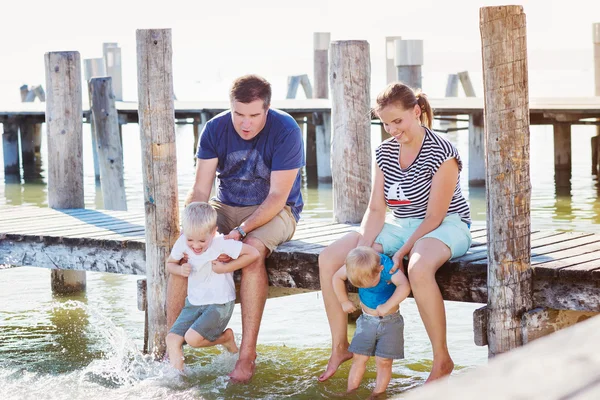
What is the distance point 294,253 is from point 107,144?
4905 millimetres

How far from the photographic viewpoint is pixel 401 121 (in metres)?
4.97

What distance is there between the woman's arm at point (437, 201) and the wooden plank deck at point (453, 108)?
24.6 ft

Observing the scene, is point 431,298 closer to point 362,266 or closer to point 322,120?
point 362,266

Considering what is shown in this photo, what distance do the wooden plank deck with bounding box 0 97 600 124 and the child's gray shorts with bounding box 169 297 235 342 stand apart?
24.3 ft

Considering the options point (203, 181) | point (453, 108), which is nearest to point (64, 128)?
point (203, 181)

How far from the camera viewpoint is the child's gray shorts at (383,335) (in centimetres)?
493

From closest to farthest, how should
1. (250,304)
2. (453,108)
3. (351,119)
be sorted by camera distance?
(250,304)
(351,119)
(453,108)

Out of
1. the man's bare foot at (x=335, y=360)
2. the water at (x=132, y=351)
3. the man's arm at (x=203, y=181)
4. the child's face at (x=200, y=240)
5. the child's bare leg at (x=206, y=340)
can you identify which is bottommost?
the water at (x=132, y=351)

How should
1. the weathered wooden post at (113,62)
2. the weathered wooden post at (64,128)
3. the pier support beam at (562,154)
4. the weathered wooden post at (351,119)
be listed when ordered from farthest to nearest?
the weathered wooden post at (113,62)
the pier support beam at (562,154)
the weathered wooden post at (64,128)
the weathered wooden post at (351,119)

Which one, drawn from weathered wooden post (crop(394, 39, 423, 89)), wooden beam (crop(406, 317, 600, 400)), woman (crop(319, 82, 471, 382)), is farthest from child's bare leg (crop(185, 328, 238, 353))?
weathered wooden post (crop(394, 39, 423, 89))

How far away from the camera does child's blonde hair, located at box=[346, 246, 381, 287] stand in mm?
4777

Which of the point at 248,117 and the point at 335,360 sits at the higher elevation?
the point at 248,117

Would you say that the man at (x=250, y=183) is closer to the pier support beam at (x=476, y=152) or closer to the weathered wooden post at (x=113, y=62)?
the pier support beam at (x=476, y=152)

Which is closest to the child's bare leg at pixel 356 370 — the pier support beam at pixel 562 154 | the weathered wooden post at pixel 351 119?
the weathered wooden post at pixel 351 119
